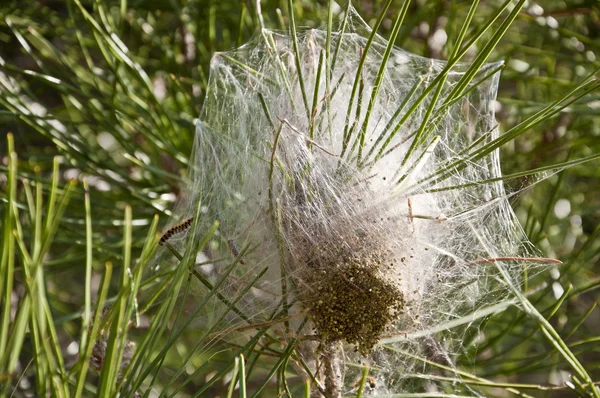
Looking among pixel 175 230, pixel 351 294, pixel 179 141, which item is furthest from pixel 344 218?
pixel 179 141

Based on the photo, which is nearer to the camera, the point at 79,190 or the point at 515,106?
the point at 79,190

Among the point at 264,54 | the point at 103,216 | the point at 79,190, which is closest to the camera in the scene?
the point at 264,54

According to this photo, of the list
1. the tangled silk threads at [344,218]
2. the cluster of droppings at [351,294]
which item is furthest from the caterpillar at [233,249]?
the cluster of droppings at [351,294]

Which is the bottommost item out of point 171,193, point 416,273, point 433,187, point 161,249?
point 171,193

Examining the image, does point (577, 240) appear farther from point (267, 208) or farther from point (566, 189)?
point (267, 208)

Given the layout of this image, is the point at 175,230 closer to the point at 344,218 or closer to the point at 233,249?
the point at 233,249

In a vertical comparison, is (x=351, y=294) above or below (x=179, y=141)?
above

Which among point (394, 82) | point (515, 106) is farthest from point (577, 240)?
point (394, 82)
